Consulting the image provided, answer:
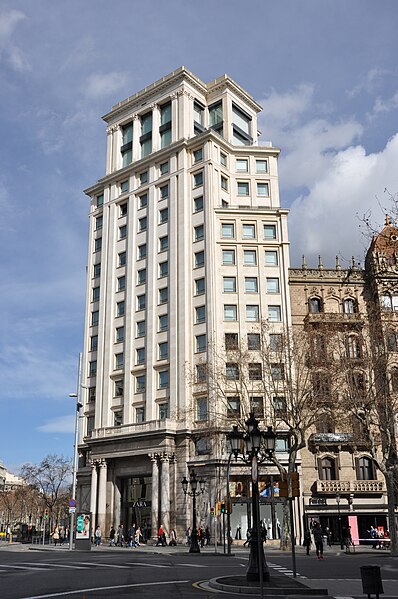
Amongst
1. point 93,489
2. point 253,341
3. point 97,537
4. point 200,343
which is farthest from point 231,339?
point 97,537

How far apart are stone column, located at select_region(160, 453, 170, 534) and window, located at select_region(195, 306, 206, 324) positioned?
12.2m

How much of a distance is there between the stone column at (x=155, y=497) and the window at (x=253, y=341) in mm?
12208

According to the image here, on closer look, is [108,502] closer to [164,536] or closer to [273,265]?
[164,536]

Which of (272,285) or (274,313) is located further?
(272,285)

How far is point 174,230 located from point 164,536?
27.9 m

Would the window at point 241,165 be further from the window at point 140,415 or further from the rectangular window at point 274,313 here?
the window at point 140,415

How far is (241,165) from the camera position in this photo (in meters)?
64.3

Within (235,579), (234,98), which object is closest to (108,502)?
(235,579)

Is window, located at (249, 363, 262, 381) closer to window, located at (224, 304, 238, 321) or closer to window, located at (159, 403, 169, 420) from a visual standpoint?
window, located at (224, 304, 238, 321)

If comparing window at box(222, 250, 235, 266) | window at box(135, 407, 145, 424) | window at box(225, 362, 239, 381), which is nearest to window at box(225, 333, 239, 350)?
window at box(225, 362, 239, 381)

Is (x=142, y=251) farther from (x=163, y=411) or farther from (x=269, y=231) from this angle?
(x=163, y=411)

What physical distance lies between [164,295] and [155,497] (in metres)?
18.4

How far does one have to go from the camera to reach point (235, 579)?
17.4 metres

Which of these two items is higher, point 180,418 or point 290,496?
point 180,418
